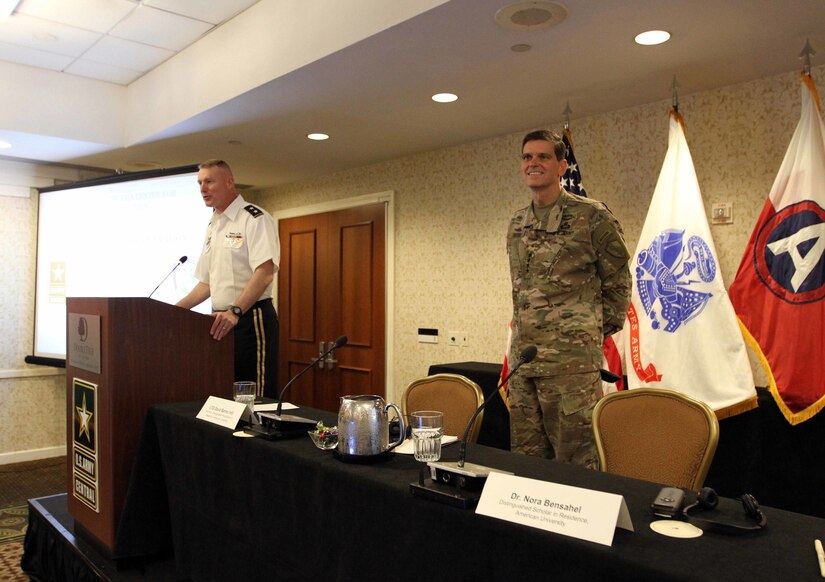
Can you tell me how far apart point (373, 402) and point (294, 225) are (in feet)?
14.3

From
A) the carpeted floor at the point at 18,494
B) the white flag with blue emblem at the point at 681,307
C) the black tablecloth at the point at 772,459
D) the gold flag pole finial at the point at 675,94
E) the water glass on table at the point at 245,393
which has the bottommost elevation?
the carpeted floor at the point at 18,494

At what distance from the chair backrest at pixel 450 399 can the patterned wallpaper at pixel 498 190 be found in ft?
5.03

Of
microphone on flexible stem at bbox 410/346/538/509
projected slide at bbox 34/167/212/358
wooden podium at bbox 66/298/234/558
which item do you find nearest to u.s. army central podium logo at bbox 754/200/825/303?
microphone on flexible stem at bbox 410/346/538/509

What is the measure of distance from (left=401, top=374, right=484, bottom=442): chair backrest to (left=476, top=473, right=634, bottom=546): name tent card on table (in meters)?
1.08

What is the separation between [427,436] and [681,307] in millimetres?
1939

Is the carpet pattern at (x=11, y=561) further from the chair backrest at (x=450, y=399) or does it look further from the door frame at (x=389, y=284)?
the door frame at (x=389, y=284)

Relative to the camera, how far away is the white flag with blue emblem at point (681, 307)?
2.81m

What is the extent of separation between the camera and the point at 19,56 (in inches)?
154

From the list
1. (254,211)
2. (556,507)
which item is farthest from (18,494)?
(556,507)

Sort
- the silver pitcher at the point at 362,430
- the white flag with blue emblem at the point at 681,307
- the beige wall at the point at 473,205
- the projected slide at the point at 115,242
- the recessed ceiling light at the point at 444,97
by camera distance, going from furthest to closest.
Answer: the projected slide at the point at 115,242, the recessed ceiling light at the point at 444,97, the beige wall at the point at 473,205, the white flag with blue emblem at the point at 681,307, the silver pitcher at the point at 362,430

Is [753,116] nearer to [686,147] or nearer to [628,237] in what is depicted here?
[686,147]

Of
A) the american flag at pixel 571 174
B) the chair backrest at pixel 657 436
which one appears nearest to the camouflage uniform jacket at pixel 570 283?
the chair backrest at pixel 657 436

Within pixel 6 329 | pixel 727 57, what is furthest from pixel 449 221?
pixel 6 329

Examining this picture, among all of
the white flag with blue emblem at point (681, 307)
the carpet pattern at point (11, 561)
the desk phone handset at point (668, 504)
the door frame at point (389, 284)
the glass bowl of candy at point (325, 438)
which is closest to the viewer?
the desk phone handset at point (668, 504)
